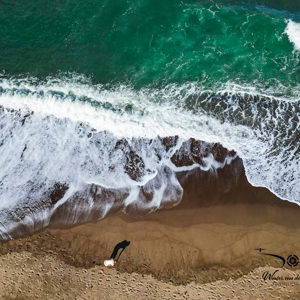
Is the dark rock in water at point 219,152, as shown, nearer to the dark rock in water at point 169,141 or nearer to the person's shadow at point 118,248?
the dark rock in water at point 169,141

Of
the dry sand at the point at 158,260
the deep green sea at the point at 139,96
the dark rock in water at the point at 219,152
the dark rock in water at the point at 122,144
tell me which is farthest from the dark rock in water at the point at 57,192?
the dark rock in water at the point at 219,152

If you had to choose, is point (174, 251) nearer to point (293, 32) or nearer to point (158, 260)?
point (158, 260)

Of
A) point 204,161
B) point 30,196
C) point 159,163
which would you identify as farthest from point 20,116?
point 204,161

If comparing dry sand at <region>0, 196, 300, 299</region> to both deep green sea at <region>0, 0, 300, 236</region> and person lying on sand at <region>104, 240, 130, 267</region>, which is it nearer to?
person lying on sand at <region>104, 240, 130, 267</region>

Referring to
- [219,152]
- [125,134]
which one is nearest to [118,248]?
[125,134]

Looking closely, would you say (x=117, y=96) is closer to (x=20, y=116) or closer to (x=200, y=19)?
(x=20, y=116)

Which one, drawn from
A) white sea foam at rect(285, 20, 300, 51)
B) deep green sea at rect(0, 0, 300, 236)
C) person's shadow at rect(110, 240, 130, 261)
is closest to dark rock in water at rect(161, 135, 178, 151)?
deep green sea at rect(0, 0, 300, 236)
